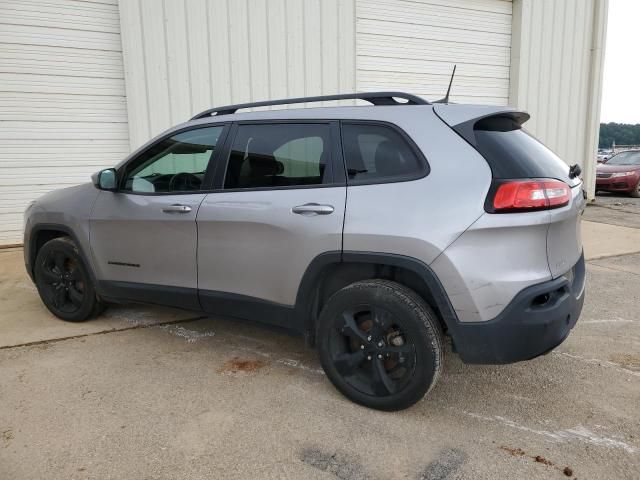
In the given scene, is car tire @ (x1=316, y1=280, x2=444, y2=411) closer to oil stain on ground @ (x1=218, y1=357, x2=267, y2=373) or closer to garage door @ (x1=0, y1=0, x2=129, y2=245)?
oil stain on ground @ (x1=218, y1=357, x2=267, y2=373)

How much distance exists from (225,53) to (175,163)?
15.5 feet

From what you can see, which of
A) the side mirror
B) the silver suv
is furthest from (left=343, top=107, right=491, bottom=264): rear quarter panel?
the side mirror

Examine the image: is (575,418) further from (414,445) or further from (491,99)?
(491,99)

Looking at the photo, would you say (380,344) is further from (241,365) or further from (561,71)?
(561,71)

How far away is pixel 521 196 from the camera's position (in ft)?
8.26

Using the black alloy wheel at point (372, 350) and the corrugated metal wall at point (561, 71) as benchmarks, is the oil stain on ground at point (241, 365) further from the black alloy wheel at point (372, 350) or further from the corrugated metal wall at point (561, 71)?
the corrugated metal wall at point (561, 71)

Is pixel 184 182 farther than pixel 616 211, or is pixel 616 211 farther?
pixel 616 211

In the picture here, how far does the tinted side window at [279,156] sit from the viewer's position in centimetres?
305

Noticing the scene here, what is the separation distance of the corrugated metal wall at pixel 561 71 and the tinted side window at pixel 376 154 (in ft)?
27.9

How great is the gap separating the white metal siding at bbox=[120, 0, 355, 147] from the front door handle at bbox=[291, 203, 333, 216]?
5.31 m

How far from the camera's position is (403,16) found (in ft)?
30.2

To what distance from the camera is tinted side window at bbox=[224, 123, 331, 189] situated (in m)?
3.05

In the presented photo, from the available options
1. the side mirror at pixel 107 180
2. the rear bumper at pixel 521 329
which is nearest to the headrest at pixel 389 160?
the rear bumper at pixel 521 329

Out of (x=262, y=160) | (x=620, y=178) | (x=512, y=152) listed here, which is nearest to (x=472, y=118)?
(x=512, y=152)
